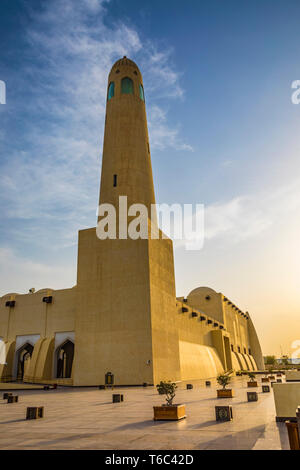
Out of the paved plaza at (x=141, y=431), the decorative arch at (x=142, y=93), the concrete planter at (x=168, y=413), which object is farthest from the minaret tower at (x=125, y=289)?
the concrete planter at (x=168, y=413)

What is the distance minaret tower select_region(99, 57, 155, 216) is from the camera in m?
28.3

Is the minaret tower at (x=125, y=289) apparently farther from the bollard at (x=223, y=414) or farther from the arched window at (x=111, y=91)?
the bollard at (x=223, y=414)

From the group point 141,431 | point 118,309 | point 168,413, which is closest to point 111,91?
point 118,309

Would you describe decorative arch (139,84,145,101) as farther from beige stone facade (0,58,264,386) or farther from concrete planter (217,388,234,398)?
concrete planter (217,388,234,398)

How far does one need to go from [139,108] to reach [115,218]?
416 inches

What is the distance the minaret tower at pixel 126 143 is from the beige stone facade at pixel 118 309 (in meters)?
0.08

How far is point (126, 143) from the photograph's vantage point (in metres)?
29.2

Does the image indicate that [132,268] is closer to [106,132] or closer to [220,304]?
[106,132]

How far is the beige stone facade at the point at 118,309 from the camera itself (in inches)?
934

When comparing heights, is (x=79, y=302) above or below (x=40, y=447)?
above

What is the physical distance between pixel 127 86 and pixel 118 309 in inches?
758

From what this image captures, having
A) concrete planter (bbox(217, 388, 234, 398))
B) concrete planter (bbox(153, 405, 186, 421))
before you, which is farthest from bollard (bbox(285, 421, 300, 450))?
concrete planter (bbox(217, 388, 234, 398))

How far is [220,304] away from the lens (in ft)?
174
